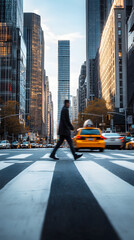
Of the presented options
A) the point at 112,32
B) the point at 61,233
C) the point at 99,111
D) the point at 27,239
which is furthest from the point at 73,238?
the point at 112,32

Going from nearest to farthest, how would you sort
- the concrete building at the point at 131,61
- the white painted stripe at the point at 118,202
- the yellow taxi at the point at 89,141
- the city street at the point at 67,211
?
the city street at the point at 67,211, the white painted stripe at the point at 118,202, the yellow taxi at the point at 89,141, the concrete building at the point at 131,61

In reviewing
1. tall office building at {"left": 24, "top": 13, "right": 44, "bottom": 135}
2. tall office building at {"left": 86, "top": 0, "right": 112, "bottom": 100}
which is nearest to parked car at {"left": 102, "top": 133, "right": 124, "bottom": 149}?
tall office building at {"left": 24, "top": 13, "right": 44, "bottom": 135}

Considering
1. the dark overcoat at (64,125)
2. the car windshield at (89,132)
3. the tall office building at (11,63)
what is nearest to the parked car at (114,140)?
the car windshield at (89,132)

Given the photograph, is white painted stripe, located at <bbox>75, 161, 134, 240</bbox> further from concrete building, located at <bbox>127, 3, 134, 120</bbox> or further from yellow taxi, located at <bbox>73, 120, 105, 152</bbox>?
concrete building, located at <bbox>127, 3, 134, 120</bbox>

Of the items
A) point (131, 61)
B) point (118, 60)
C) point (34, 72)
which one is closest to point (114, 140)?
point (131, 61)

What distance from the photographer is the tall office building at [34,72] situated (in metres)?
142

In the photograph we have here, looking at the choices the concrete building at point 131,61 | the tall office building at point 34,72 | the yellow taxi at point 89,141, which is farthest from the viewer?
the tall office building at point 34,72

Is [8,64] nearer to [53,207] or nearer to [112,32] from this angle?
[112,32]

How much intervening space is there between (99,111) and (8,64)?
1362 inches

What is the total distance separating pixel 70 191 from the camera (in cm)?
287

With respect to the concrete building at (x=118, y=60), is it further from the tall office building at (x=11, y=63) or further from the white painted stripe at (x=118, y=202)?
the white painted stripe at (x=118, y=202)

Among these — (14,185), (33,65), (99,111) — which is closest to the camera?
(14,185)

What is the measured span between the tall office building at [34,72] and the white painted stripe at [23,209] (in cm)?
13576

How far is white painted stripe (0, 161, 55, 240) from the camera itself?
159 centimetres
